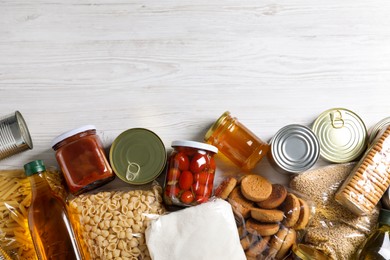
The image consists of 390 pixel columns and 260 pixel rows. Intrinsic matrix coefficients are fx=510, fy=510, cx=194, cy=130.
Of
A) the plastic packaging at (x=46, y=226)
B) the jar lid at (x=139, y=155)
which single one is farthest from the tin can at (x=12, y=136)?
the jar lid at (x=139, y=155)

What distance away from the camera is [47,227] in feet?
5.49

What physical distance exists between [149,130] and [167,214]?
30 cm

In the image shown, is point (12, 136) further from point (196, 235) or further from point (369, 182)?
point (369, 182)

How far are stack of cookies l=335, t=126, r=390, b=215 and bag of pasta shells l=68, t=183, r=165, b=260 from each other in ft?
2.16

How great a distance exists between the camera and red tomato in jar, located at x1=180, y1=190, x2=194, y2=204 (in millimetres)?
1745

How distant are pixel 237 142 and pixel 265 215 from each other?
279 millimetres

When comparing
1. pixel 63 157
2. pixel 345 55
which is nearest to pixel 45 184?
pixel 63 157

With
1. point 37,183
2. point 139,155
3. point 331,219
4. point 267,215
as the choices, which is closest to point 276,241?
point 267,215

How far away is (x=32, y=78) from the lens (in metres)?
1.90

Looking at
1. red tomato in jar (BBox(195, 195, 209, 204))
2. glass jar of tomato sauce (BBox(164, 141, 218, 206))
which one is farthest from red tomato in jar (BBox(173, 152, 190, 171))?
red tomato in jar (BBox(195, 195, 209, 204))

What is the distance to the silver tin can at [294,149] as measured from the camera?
1.86 meters

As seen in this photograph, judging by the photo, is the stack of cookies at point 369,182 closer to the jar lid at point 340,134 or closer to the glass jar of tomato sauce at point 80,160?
the jar lid at point 340,134

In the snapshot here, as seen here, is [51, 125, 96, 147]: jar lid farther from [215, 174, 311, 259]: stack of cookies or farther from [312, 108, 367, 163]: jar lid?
[312, 108, 367, 163]: jar lid

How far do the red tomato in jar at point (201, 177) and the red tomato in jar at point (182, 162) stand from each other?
0.05 meters
